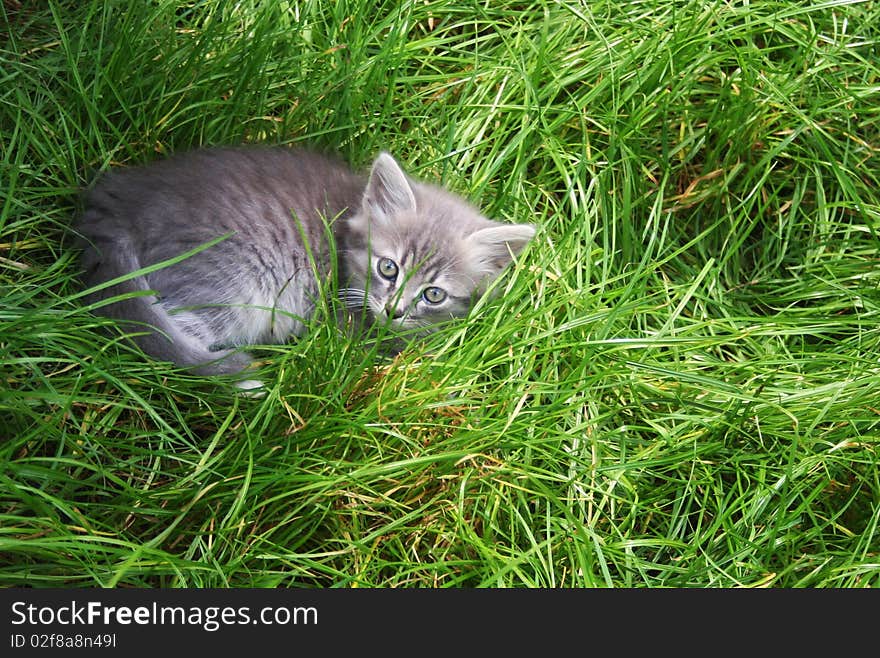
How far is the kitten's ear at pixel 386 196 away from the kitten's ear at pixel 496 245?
227 millimetres

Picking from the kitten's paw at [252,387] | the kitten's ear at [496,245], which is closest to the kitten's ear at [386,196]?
the kitten's ear at [496,245]

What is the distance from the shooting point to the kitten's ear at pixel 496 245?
104 inches

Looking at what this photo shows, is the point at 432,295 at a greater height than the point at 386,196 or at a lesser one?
lesser

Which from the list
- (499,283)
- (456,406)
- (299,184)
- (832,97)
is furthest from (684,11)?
(456,406)

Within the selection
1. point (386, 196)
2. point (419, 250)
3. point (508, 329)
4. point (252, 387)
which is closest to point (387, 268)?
point (419, 250)

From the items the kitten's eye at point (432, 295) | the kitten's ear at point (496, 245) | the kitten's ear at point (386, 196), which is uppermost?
the kitten's ear at point (386, 196)

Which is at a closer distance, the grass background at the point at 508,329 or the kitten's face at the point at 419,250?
the grass background at the point at 508,329

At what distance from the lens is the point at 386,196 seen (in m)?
2.71

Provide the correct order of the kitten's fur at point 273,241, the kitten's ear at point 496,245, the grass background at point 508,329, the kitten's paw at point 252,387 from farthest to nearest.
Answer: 1. the kitten's ear at point 496,245
2. the kitten's fur at point 273,241
3. the kitten's paw at point 252,387
4. the grass background at point 508,329

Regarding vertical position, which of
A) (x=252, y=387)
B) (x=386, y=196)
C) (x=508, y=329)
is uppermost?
(x=386, y=196)

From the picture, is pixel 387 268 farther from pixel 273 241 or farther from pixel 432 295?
pixel 273 241

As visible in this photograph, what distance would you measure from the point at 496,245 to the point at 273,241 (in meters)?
0.67

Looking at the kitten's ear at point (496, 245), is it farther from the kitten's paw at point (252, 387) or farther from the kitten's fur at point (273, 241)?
the kitten's paw at point (252, 387)

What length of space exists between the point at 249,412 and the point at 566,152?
144cm
